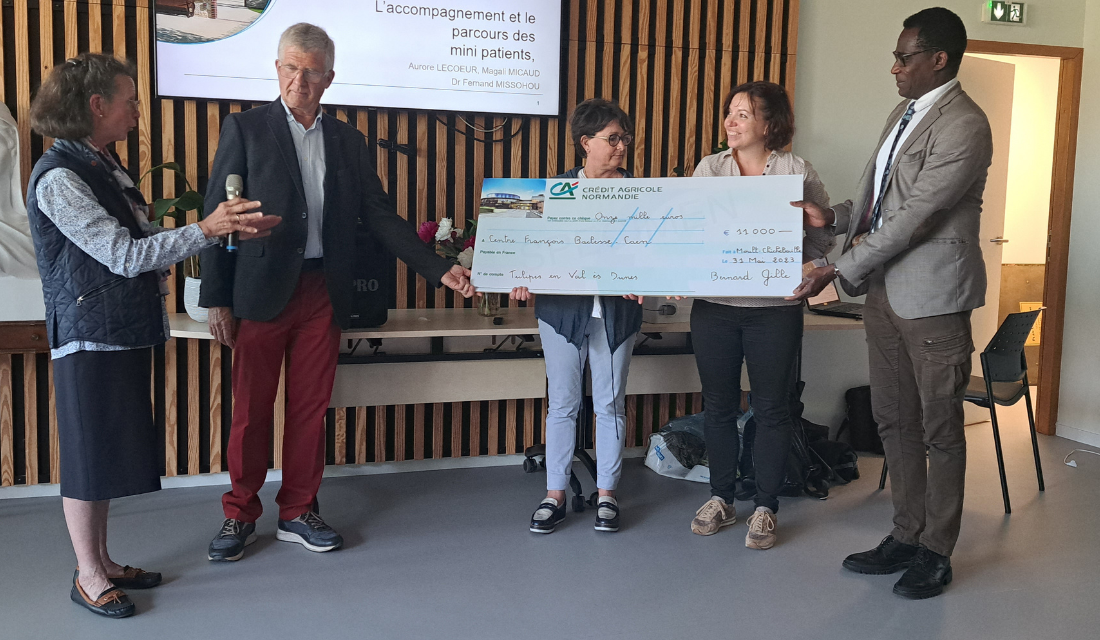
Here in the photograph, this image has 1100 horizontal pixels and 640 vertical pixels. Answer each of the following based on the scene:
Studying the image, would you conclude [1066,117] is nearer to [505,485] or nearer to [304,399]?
[505,485]

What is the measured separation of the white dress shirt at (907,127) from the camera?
280cm

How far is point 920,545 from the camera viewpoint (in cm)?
300

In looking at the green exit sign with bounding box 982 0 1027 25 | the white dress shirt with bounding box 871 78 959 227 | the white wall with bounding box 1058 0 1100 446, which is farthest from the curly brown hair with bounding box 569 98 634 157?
the white wall with bounding box 1058 0 1100 446

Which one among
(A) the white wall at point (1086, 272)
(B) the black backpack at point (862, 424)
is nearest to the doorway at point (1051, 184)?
(A) the white wall at point (1086, 272)

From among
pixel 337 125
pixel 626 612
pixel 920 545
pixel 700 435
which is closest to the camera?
pixel 626 612

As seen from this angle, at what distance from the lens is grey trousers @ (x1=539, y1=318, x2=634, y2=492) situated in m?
3.41

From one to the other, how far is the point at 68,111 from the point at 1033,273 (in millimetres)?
7238

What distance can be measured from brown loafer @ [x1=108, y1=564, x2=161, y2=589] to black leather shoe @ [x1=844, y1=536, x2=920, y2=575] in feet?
8.33

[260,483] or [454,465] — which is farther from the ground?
[260,483]

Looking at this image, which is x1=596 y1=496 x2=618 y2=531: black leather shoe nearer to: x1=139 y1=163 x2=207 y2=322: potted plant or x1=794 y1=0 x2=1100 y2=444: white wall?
x1=139 y1=163 x2=207 y2=322: potted plant

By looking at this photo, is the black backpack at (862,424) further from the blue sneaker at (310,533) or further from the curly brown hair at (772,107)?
the blue sneaker at (310,533)

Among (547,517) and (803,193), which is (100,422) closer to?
(547,517)

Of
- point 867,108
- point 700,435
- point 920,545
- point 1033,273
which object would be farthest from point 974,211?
point 1033,273

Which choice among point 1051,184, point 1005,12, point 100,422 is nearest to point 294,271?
point 100,422
